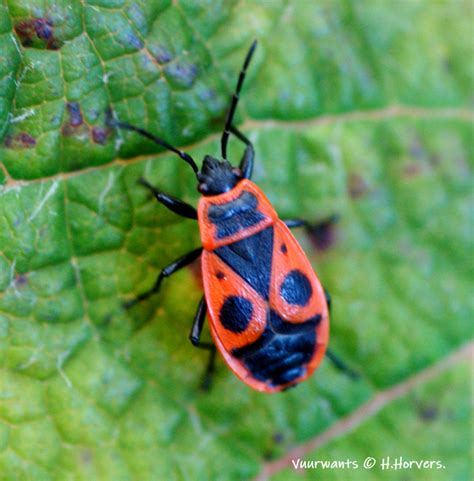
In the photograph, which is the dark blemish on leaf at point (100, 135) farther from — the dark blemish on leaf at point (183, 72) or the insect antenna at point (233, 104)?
the insect antenna at point (233, 104)

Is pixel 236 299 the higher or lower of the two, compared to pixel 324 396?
higher

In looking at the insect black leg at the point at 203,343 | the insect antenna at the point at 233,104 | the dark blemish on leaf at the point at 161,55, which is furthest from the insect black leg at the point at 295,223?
the dark blemish on leaf at the point at 161,55

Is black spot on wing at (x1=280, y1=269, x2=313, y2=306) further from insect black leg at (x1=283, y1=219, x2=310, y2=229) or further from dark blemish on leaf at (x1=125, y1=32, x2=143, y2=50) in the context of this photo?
dark blemish on leaf at (x1=125, y1=32, x2=143, y2=50)

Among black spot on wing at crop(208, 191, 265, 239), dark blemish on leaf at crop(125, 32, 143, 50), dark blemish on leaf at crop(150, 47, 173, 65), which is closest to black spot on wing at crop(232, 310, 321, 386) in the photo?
black spot on wing at crop(208, 191, 265, 239)

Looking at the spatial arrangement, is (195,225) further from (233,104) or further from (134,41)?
(134,41)

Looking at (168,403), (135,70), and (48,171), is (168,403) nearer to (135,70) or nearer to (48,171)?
(48,171)

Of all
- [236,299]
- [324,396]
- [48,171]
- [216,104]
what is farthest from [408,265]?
[48,171]

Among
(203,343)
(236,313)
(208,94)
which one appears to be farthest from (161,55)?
(203,343)
